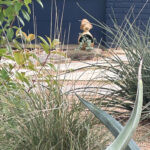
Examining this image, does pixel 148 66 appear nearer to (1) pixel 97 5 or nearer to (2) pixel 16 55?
(2) pixel 16 55

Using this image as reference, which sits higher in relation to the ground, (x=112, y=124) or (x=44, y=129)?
(x=112, y=124)

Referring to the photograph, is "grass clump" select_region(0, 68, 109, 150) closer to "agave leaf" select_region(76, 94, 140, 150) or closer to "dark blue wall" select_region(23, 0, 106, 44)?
"agave leaf" select_region(76, 94, 140, 150)

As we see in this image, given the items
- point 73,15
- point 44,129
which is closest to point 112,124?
point 44,129

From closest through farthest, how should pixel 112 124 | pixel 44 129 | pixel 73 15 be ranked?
pixel 112 124, pixel 44 129, pixel 73 15

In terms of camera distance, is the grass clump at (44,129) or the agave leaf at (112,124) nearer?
the agave leaf at (112,124)

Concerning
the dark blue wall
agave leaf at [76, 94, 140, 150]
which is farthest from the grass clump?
the dark blue wall

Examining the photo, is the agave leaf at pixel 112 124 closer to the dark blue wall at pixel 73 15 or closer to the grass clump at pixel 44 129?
the grass clump at pixel 44 129

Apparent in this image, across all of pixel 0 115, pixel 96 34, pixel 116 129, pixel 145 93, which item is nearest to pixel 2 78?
pixel 0 115

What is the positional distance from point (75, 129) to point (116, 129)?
0.73 metres

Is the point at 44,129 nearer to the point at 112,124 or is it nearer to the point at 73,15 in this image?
the point at 112,124

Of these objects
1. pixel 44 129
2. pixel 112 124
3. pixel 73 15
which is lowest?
pixel 73 15

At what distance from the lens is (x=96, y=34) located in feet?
38.1

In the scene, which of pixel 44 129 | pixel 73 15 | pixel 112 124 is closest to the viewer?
pixel 112 124

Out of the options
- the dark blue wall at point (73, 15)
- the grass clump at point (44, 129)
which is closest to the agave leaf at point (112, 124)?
the grass clump at point (44, 129)
